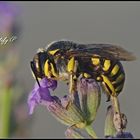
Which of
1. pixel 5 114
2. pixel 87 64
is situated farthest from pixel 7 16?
pixel 87 64

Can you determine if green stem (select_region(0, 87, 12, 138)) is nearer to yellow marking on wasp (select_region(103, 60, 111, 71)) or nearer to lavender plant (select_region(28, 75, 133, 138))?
lavender plant (select_region(28, 75, 133, 138))

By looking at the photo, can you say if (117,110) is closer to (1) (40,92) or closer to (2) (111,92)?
(2) (111,92)

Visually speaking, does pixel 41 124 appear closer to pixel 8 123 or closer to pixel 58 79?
pixel 8 123

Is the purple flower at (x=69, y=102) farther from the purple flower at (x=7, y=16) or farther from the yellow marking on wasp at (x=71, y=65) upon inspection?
the purple flower at (x=7, y=16)

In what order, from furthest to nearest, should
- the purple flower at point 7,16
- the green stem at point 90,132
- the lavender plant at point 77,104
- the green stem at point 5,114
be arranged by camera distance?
1. the purple flower at point 7,16
2. the green stem at point 5,114
3. the lavender plant at point 77,104
4. the green stem at point 90,132

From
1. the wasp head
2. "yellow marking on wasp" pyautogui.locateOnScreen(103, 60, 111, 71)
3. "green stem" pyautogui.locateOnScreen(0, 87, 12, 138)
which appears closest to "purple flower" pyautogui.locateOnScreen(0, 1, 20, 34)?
"green stem" pyautogui.locateOnScreen(0, 87, 12, 138)

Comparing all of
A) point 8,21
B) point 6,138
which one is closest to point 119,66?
point 6,138

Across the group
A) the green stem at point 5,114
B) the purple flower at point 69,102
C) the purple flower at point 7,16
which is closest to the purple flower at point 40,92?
the purple flower at point 69,102
